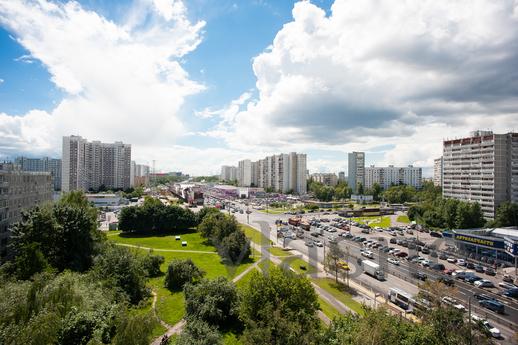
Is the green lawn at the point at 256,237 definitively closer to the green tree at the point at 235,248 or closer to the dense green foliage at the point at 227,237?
the dense green foliage at the point at 227,237

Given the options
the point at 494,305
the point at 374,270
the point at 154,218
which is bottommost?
the point at 494,305

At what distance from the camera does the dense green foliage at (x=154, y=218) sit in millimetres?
56375

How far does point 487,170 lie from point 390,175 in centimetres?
9290

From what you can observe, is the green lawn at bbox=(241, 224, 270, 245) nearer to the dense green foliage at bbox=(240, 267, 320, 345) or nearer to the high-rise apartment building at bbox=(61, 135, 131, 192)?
the dense green foliage at bbox=(240, 267, 320, 345)

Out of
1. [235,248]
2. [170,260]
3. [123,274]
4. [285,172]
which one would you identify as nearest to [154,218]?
[170,260]

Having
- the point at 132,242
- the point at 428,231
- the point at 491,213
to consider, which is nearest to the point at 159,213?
the point at 132,242

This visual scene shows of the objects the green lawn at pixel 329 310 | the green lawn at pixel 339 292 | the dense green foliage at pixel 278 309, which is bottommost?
the green lawn at pixel 329 310

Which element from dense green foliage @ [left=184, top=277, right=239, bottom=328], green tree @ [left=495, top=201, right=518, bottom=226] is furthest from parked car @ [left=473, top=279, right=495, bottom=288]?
green tree @ [left=495, top=201, right=518, bottom=226]

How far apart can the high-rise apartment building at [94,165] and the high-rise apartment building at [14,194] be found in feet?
245

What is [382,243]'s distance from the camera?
46594 millimetres

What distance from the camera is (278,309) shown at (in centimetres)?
1777

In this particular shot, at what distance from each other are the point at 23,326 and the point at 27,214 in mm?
21360

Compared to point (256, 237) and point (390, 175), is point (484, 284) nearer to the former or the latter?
point (256, 237)

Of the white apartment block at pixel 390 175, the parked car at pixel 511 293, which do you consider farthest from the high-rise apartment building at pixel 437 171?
the parked car at pixel 511 293
